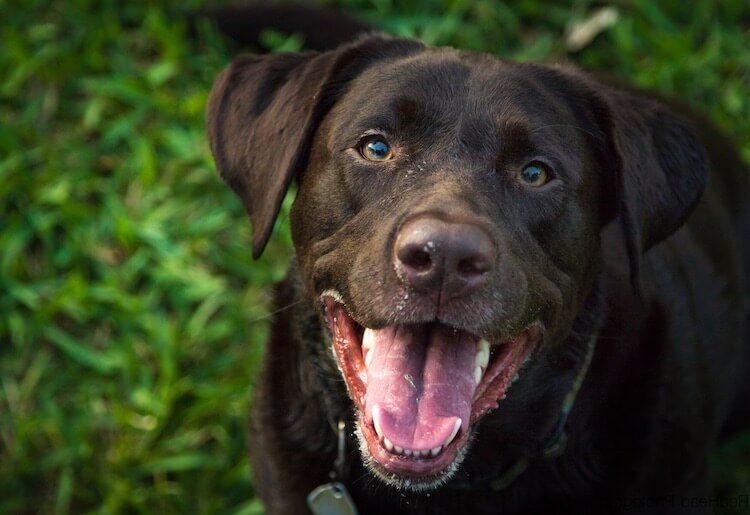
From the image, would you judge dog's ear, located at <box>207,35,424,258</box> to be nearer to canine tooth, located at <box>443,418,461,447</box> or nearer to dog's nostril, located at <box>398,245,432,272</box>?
dog's nostril, located at <box>398,245,432,272</box>

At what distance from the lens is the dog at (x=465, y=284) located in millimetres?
2496

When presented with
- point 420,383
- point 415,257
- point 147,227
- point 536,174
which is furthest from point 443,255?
point 147,227

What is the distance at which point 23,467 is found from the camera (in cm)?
389

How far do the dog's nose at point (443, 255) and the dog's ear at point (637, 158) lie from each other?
573mm

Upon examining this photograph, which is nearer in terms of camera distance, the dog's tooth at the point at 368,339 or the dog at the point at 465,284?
the dog at the point at 465,284

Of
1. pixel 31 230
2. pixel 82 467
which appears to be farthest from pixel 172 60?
pixel 82 467

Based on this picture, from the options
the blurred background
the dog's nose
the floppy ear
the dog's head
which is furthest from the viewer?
the blurred background

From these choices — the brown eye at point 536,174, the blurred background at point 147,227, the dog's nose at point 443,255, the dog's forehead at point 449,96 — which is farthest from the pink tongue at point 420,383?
the blurred background at point 147,227

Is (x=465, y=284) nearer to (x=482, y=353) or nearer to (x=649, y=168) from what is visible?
(x=482, y=353)

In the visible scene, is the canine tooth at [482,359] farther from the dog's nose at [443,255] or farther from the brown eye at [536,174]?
the brown eye at [536,174]

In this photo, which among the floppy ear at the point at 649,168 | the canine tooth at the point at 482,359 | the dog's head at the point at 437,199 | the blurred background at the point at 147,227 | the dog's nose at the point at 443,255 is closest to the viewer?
the dog's nose at the point at 443,255

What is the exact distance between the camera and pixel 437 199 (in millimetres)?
2439

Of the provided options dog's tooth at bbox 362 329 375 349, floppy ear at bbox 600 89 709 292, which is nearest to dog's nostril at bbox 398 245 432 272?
dog's tooth at bbox 362 329 375 349

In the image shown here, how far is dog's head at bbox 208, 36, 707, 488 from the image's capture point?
7.96 ft
